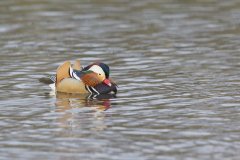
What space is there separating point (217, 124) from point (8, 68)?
20.8 ft

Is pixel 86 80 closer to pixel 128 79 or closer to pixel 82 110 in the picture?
pixel 82 110

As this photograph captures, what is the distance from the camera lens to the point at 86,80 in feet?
48.5

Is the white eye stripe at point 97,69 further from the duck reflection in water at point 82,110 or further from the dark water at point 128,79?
the dark water at point 128,79

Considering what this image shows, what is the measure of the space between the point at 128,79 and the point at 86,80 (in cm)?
150

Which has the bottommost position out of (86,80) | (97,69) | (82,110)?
(82,110)

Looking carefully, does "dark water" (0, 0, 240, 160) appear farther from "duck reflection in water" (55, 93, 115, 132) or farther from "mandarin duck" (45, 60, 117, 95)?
"mandarin duck" (45, 60, 117, 95)

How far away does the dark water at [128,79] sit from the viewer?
36.3ft

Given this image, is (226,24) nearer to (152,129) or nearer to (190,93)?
(190,93)

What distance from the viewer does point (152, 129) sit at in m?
11.9

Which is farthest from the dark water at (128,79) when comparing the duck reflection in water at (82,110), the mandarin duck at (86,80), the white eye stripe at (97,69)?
the white eye stripe at (97,69)

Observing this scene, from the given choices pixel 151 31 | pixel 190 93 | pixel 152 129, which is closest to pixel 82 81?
pixel 190 93

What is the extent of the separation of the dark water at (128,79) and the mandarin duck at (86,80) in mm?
210

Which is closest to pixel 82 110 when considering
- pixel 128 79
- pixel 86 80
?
pixel 86 80

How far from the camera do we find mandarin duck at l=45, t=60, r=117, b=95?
1466 cm
